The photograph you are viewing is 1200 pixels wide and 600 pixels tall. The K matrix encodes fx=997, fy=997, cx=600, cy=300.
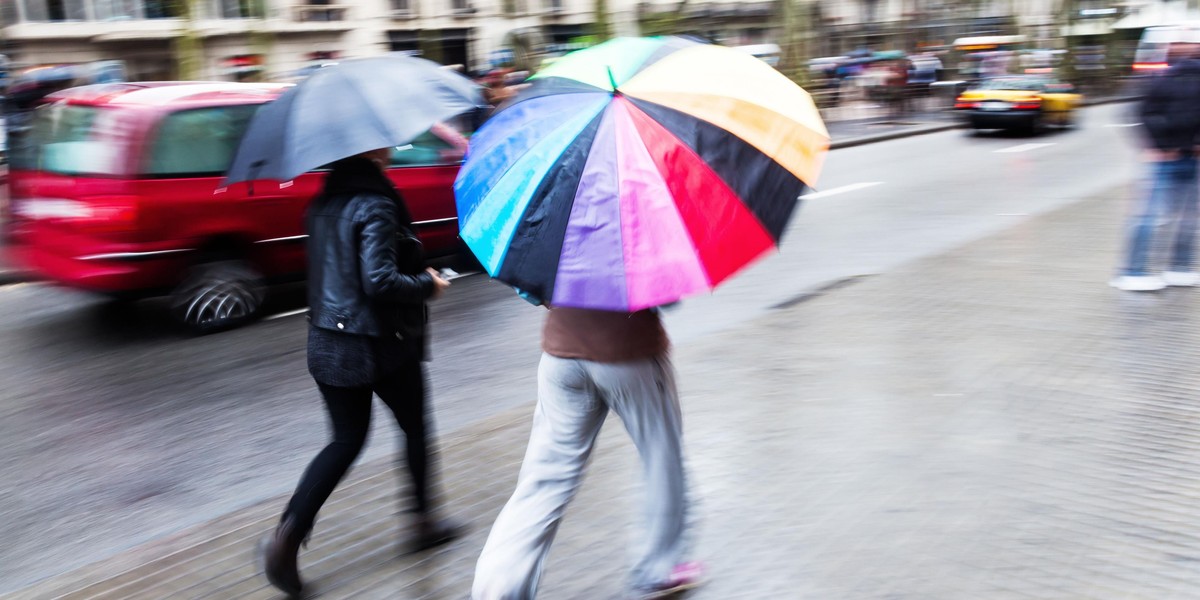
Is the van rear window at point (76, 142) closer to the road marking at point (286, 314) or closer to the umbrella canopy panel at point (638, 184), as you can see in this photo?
the road marking at point (286, 314)

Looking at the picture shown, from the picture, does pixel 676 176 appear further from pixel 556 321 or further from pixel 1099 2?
pixel 1099 2

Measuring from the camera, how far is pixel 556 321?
2.99 metres

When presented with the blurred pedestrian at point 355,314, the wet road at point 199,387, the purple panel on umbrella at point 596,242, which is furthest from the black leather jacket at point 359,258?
the wet road at point 199,387

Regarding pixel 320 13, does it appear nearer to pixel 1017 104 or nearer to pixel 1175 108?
pixel 1017 104

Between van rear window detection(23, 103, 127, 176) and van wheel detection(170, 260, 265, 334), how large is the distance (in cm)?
94

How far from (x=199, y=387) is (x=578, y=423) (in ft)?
12.5

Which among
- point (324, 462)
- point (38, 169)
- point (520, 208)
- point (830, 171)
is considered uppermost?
point (520, 208)

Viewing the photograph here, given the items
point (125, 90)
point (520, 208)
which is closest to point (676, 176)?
point (520, 208)

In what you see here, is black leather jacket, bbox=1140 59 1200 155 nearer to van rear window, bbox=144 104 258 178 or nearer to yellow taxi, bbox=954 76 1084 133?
van rear window, bbox=144 104 258 178

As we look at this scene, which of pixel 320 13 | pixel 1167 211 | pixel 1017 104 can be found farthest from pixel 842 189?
pixel 320 13

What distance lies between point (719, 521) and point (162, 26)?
3139cm

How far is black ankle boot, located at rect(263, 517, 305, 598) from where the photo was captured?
338 centimetres

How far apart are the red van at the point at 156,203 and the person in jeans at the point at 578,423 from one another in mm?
4793

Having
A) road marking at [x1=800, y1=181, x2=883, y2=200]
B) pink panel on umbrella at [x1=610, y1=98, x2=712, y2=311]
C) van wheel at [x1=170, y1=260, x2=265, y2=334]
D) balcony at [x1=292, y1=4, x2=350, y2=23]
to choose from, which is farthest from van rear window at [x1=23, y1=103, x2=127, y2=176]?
balcony at [x1=292, y1=4, x2=350, y2=23]
